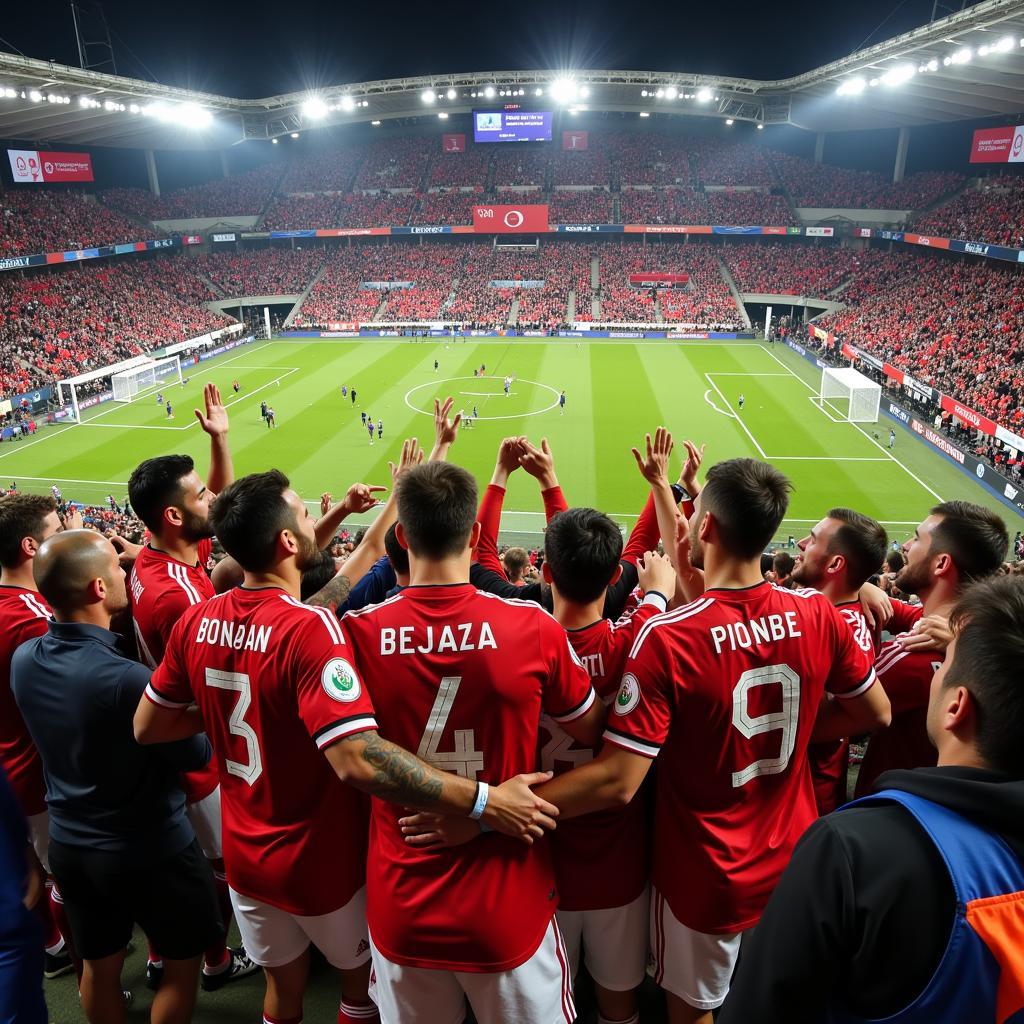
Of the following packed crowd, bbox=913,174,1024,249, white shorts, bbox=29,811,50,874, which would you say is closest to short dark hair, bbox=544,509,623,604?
white shorts, bbox=29,811,50,874

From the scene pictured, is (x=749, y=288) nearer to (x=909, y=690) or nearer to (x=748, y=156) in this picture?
(x=748, y=156)

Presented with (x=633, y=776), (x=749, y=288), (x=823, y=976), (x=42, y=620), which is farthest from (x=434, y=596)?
(x=749, y=288)

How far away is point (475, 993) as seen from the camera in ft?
10.4

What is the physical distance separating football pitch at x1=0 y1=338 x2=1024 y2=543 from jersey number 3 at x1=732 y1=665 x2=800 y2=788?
2065 centimetres

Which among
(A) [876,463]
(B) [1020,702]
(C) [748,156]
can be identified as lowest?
(A) [876,463]

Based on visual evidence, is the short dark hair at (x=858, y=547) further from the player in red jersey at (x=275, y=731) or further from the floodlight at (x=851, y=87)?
the floodlight at (x=851, y=87)

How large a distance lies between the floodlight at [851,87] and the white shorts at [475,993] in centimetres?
5780

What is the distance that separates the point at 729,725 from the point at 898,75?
5188 cm

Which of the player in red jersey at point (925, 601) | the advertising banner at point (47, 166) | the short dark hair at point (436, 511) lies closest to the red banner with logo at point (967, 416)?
the player in red jersey at point (925, 601)

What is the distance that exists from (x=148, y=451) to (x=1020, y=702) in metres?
35.8

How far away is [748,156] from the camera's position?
73.3 metres

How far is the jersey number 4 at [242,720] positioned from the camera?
10.9 feet

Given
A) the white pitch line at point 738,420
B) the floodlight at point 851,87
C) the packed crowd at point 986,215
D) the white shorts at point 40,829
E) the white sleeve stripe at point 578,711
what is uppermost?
the floodlight at point 851,87

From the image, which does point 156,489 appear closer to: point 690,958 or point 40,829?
point 40,829
